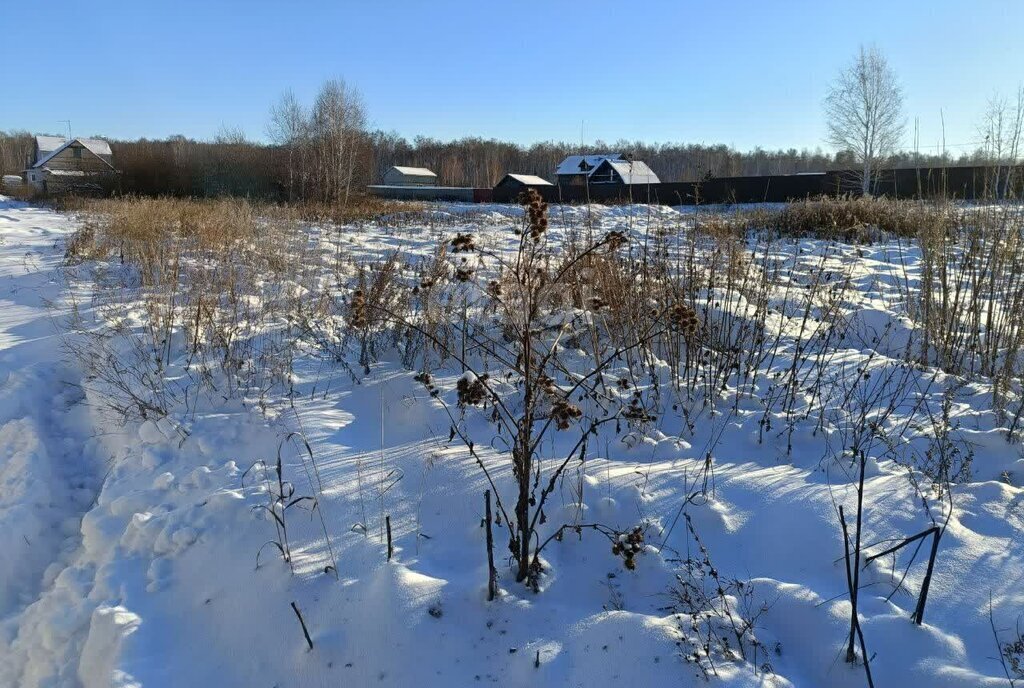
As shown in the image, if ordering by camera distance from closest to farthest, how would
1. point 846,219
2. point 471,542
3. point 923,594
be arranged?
point 923,594 < point 471,542 < point 846,219

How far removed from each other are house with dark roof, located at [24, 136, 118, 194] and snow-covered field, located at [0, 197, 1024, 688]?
136 ft

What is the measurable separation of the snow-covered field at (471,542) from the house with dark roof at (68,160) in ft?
136

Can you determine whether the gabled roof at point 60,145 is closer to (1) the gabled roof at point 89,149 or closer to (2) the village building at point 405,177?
(1) the gabled roof at point 89,149

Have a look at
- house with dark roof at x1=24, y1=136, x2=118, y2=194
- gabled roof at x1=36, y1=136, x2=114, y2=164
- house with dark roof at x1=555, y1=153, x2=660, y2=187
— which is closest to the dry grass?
house with dark roof at x1=555, y1=153, x2=660, y2=187

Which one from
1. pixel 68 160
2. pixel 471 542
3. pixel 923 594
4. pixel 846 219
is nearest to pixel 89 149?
pixel 68 160

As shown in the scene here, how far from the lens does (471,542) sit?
2559 millimetres

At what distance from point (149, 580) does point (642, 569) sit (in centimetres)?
184

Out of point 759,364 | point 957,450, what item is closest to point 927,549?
point 957,450

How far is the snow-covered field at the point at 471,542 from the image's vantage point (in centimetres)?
203

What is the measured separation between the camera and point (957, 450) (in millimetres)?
3008

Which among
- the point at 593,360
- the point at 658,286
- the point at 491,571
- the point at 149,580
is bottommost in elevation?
the point at 149,580

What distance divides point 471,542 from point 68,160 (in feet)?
169

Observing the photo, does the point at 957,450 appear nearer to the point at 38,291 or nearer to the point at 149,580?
the point at 149,580

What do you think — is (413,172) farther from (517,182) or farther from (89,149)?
(89,149)
